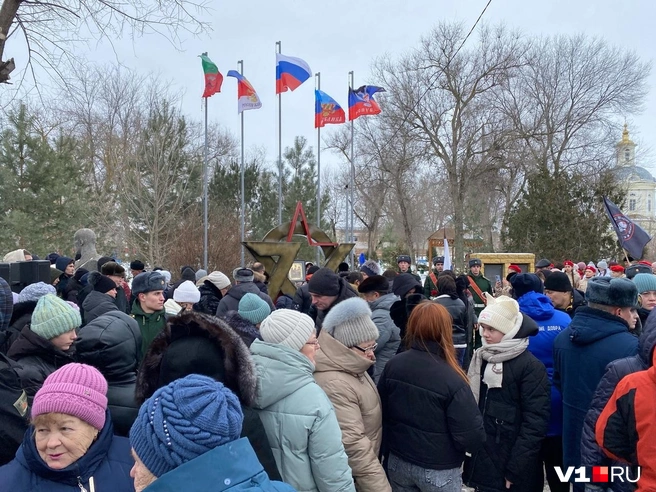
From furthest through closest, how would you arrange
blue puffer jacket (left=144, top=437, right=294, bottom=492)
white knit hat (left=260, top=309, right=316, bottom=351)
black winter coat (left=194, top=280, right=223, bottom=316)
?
1. black winter coat (left=194, top=280, right=223, bottom=316)
2. white knit hat (left=260, top=309, right=316, bottom=351)
3. blue puffer jacket (left=144, top=437, right=294, bottom=492)

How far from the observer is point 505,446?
3.95 meters

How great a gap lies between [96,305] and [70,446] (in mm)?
3574

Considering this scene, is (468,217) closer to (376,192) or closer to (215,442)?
(376,192)

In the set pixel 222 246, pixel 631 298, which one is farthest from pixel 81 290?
pixel 222 246

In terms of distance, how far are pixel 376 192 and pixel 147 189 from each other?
2019 centimetres

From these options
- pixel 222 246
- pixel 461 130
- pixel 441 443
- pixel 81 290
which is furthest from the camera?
pixel 461 130

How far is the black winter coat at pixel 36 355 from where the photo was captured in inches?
122

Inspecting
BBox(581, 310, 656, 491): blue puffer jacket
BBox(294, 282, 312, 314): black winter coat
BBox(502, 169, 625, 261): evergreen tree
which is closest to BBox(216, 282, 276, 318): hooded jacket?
BBox(294, 282, 312, 314): black winter coat

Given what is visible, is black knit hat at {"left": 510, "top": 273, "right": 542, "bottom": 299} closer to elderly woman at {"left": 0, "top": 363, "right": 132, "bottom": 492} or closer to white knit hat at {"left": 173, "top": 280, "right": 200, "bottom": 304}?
white knit hat at {"left": 173, "top": 280, "right": 200, "bottom": 304}

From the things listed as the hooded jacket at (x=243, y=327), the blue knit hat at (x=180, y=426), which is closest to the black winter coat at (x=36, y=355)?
the hooded jacket at (x=243, y=327)

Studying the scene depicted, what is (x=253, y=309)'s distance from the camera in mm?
4195

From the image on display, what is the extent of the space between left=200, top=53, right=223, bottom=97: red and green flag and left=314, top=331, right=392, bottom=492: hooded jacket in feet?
61.4

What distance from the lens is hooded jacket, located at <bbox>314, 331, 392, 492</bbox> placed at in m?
3.10

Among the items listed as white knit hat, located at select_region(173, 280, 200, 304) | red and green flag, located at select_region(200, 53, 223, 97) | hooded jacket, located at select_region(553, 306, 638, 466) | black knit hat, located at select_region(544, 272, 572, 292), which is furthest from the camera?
red and green flag, located at select_region(200, 53, 223, 97)
